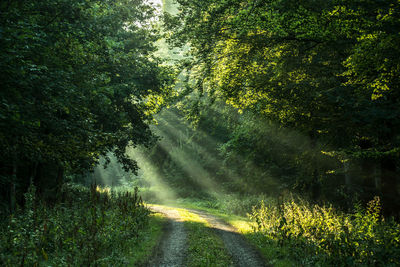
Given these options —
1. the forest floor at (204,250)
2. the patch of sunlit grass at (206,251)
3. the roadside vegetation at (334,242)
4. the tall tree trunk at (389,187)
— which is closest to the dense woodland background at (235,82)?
→ the tall tree trunk at (389,187)

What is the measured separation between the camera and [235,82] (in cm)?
1348

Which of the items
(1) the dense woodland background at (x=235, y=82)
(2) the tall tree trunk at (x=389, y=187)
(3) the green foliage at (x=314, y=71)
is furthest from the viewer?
(2) the tall tree trunk at (x=389, y=187)

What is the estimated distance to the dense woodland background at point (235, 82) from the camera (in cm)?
737

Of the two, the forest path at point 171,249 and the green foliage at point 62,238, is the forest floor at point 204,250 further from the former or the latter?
the green foliage at point 62,238

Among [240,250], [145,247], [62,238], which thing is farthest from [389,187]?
[62,238]

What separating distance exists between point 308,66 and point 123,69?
35.8 feet

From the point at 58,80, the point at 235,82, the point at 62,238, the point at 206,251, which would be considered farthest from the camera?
the point at 235,82

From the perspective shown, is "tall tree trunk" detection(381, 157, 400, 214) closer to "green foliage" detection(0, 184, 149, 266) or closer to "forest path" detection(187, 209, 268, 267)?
"forest path" detection(187, 209, 268, 267)

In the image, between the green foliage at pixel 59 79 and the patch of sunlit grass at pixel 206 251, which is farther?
Answer: the patch of sunlit grass at pixel 206 251

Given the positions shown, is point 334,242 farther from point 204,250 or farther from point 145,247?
point 145,247

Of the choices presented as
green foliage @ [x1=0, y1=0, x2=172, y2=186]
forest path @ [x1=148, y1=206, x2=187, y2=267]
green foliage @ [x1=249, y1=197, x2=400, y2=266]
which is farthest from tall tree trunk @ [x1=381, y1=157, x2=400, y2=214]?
green foliage @ [x1=0, y1=0, x2=172, y2=186]

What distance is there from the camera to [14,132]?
6789 mm

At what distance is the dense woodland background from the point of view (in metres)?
7.37

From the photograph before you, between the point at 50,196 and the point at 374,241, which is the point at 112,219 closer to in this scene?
the point at 50,196
